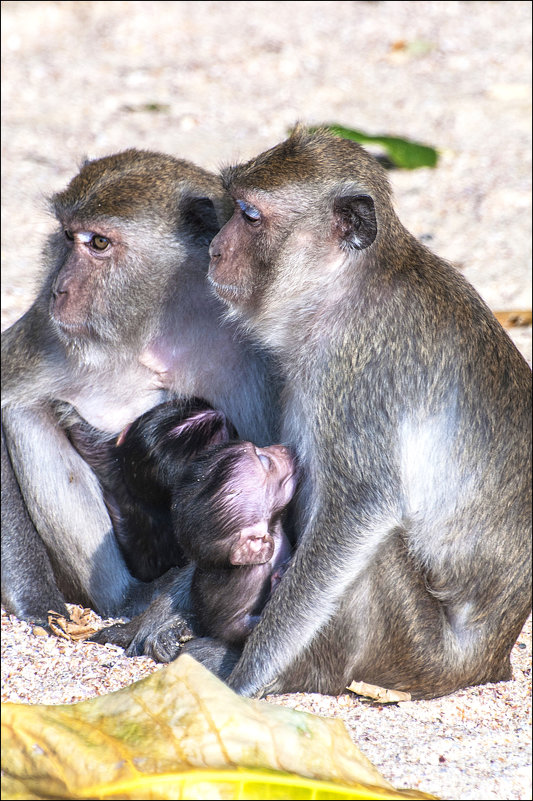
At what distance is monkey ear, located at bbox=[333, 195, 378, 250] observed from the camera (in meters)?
3.46

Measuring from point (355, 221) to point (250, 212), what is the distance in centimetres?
34

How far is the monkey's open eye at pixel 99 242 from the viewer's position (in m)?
3.94

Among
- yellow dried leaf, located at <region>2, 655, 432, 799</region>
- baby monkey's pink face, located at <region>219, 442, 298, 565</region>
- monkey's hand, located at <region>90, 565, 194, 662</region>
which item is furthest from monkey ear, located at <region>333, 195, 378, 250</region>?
yellow dried leaf, located at <region>2, 655, 432, 799</region>

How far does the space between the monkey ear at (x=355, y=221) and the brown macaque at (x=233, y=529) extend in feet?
2.38

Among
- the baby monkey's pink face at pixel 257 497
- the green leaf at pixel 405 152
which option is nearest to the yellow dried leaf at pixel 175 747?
the baby monkey's pink face at pixel 257 497

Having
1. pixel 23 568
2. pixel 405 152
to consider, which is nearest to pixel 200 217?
pixel 23 568

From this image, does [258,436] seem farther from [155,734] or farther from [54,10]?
[54,10]

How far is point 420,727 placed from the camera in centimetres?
330

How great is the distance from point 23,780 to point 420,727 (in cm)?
140

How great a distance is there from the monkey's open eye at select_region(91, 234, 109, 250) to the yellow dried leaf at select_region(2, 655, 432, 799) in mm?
1793

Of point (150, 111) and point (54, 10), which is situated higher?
point (54, 10)

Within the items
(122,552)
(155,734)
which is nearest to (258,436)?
(122,552)

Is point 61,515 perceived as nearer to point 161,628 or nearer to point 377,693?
Answer: point 161,628

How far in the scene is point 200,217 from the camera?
4023 mm
